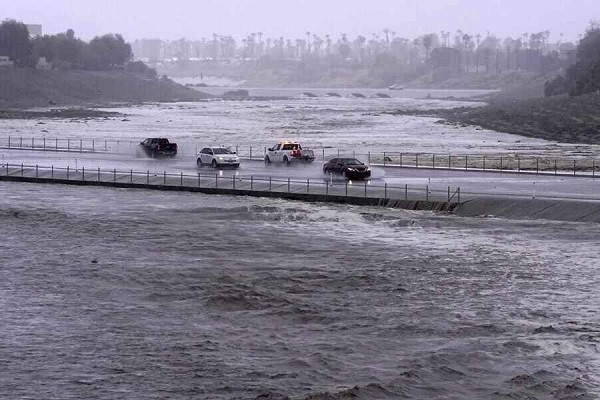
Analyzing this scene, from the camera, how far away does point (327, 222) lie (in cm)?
5038

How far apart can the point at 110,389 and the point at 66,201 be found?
3284 centimetres

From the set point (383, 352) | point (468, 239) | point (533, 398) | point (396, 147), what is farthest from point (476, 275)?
point (396, 147)

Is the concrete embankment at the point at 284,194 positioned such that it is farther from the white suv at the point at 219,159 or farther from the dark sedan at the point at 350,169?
the white suv at the point at 219,159

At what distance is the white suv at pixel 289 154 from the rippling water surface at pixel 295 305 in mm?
19843

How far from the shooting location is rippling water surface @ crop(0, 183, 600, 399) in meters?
27.0

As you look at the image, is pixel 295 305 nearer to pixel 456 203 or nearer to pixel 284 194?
pixel 456 203

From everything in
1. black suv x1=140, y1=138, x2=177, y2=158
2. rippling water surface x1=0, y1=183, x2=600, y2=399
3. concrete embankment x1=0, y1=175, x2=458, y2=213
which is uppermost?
black suv x1=140, y1=138, x2=177, y2=158

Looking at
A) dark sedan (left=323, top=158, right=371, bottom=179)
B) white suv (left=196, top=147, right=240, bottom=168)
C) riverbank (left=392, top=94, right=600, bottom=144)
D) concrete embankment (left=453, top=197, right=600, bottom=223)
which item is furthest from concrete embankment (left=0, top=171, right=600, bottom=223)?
riverbank (left=392, top=94, right=600, bottom=144)

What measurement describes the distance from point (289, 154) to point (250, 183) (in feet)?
41.6

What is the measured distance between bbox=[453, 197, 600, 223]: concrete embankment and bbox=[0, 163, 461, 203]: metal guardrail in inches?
44.4

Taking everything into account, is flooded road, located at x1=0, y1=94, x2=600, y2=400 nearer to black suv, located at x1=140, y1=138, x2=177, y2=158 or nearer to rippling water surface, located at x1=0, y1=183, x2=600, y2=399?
rippling water surface, located at x1=0, y1=183, x2=600, y2=399

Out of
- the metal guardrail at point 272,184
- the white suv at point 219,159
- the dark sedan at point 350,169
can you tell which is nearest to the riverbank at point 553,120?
the white suv at point 219,159

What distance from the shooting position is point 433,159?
2945 inches

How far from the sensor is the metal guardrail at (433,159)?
2761 inches
